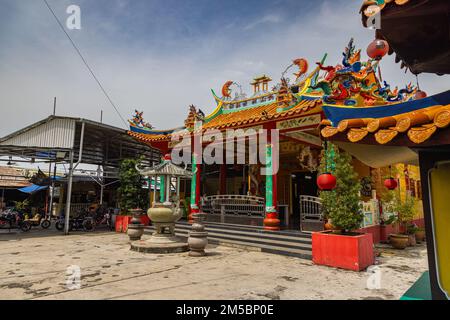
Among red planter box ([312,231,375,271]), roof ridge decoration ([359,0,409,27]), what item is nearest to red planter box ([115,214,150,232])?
red planter box ([312,231,375,271])

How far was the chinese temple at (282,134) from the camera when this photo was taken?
6486 mm

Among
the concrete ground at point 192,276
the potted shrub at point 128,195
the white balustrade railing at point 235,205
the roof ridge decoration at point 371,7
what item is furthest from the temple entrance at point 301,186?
the roof ridge decoration at point 371,7

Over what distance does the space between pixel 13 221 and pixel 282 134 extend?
1284 cm

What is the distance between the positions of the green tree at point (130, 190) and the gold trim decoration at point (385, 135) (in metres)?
11.2

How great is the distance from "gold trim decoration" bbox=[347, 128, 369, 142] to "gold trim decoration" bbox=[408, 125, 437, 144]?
0.37 m

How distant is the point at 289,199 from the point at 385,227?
466 cm

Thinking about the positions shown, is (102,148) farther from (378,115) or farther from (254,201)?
(378,115)

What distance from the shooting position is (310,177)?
1314 centimetres

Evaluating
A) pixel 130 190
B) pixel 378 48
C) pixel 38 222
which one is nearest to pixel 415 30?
pixel 378 48

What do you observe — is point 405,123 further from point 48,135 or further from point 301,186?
point 48,135

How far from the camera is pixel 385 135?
2.57 m

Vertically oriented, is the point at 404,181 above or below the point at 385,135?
above

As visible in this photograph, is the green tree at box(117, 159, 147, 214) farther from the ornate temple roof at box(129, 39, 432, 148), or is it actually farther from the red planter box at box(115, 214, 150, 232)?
the ornate temple roof at box(129, 39, 432, 148)
